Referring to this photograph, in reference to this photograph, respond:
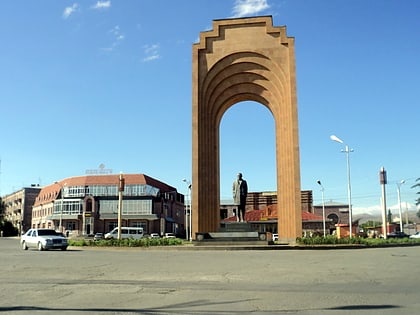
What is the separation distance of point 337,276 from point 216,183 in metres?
25.4

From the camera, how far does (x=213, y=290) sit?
9.33 m

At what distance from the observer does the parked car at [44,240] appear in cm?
2750

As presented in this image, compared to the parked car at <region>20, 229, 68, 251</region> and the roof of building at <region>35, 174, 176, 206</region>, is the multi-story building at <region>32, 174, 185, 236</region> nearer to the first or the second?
the roof of building at <region>35, 174, 176, 206</region>

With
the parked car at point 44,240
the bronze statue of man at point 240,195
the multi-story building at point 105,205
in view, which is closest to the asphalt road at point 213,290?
the parked car at point 44,240

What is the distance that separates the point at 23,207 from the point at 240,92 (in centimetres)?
8637

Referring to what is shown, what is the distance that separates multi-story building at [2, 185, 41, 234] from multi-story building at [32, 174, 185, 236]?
26.3 m

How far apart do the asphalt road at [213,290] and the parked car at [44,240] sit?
13.8 metres

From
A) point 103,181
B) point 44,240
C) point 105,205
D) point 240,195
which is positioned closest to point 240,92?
point 240,195

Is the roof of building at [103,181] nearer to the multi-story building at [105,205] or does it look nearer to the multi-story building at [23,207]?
the multi-story building at [105,205]

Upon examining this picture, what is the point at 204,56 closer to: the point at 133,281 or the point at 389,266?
the point at 389,266

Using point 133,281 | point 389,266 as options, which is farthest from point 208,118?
point 133,281

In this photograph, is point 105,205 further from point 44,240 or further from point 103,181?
point 44,240

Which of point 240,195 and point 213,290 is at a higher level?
point 240,195

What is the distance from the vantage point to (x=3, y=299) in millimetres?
8461
